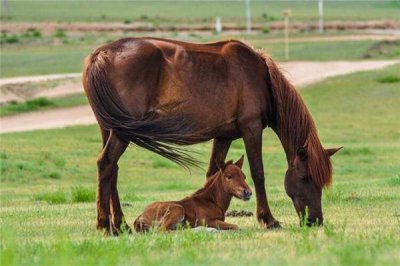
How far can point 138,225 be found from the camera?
11.4m

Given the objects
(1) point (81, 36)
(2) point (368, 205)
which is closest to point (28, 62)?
(1) point (81, 36)

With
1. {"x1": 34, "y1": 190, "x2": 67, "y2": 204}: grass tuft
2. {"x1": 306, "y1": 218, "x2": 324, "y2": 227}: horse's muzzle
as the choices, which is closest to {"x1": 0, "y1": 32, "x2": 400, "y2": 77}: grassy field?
{"x1": 34, "y1": 190, "x2": 67, "y2": 204}: grass tuft

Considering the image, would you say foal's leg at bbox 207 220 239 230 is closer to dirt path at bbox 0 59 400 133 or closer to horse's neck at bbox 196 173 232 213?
horse's neck at bbox 196 173 232 213

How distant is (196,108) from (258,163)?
3.46ft

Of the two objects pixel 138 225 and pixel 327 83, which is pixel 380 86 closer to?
pixel 327 83

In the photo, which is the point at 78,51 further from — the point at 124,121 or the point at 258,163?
the point at 124,121

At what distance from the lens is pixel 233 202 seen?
1675 centimetres

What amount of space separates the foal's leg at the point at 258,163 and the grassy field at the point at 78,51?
1025 inches

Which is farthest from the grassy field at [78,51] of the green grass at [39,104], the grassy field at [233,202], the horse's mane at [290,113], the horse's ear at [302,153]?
the horse's ear at [302,153]

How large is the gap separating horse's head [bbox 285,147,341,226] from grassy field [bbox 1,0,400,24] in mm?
66971

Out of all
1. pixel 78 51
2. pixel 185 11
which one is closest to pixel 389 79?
pixel 78 51

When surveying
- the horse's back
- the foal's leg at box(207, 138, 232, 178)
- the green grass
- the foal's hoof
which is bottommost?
the green grass

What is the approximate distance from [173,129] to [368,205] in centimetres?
366

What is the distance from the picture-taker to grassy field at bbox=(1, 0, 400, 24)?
276ft
